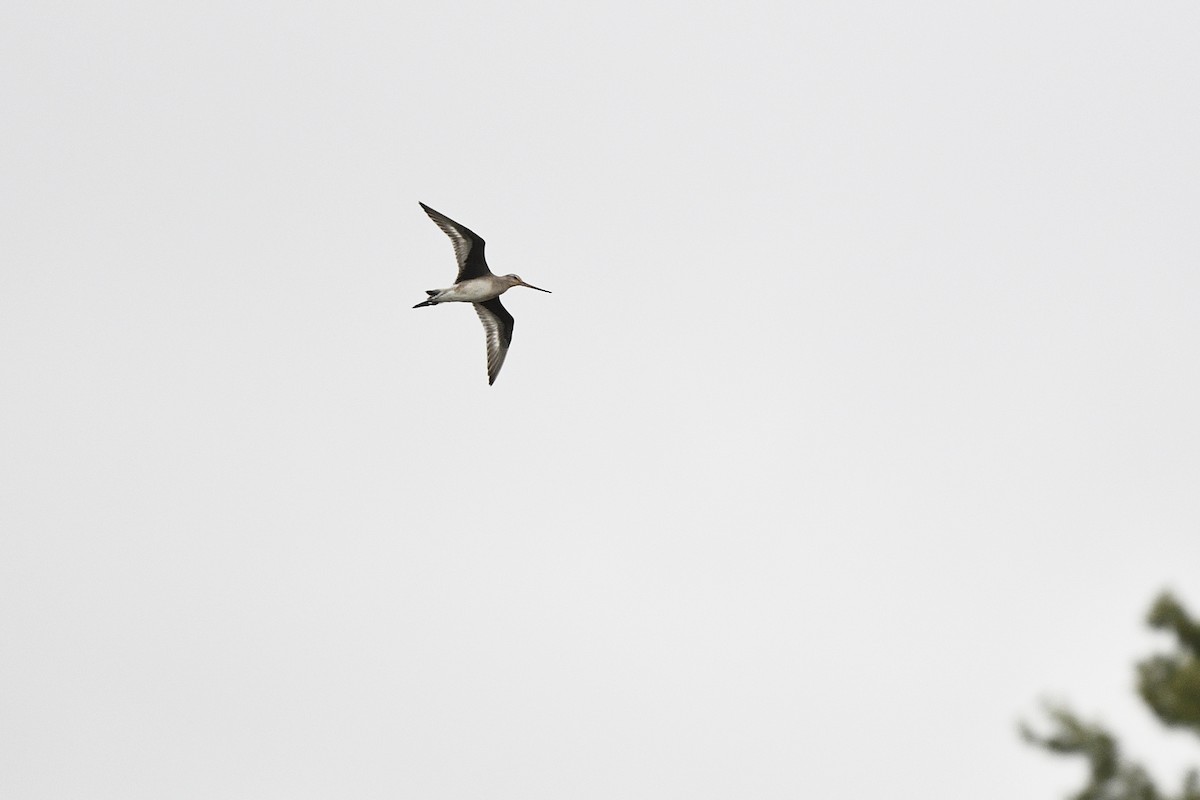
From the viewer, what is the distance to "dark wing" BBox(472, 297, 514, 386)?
110ft

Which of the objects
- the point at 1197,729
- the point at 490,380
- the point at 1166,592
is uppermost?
the point at 490,380

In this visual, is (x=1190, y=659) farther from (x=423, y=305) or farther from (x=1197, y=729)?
(x=423, y=305)

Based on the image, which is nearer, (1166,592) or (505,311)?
(1166,592)

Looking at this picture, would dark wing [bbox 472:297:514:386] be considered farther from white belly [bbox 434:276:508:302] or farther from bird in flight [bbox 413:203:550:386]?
white belly [bbox 434:276:508:302]

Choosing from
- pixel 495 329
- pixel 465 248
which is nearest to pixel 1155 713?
pixel 465 248

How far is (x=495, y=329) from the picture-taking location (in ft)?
111

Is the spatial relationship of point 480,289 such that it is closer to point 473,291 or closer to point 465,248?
point 473,291

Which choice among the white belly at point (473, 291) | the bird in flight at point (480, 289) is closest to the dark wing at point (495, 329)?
the bird in flight at point (480, 289)

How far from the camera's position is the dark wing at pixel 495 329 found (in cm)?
3356

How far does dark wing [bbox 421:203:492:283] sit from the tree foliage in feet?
70.0

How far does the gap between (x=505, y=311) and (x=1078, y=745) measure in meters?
23.1

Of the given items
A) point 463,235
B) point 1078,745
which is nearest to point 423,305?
point 463,235

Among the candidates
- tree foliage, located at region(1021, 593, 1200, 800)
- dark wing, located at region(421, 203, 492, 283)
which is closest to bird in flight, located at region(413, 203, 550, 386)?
dark wing, located at region(421, 203, 492, 283)

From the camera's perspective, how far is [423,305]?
106 ft
